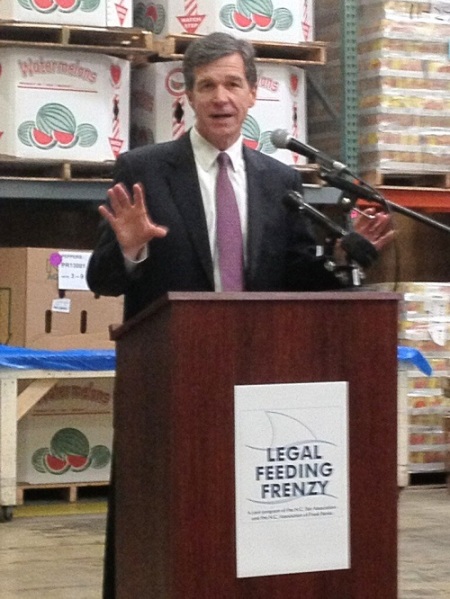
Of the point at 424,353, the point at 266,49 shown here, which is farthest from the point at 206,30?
the point at 424,353

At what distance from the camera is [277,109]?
6559mm

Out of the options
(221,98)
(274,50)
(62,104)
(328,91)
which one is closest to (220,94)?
(221,98)

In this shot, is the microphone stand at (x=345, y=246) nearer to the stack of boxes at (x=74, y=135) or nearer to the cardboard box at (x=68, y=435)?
the stack of boxes at (x=74, y=135)

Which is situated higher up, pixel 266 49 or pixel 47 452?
pixel 266 49

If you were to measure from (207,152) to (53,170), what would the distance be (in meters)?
3.64

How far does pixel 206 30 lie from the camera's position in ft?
21.0

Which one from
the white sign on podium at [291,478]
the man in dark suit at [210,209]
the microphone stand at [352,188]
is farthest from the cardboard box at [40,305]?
the white sign on podium at [291,478]

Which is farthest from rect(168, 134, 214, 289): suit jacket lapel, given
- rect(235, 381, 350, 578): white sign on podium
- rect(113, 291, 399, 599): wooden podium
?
rect(235, 381, 350, 578): white sign on podium

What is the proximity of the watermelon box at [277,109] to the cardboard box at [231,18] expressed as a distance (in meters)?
0.18

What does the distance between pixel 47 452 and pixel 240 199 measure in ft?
11.9

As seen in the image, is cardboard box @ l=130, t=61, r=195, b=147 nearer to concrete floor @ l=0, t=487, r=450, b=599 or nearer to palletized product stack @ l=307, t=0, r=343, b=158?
palletized product stack @ l=307, t=0, r=343, b=158

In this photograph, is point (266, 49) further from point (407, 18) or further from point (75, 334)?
point (75, 334)

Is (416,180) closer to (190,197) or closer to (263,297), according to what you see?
(190,197)

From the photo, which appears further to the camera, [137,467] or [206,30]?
[206,30]
